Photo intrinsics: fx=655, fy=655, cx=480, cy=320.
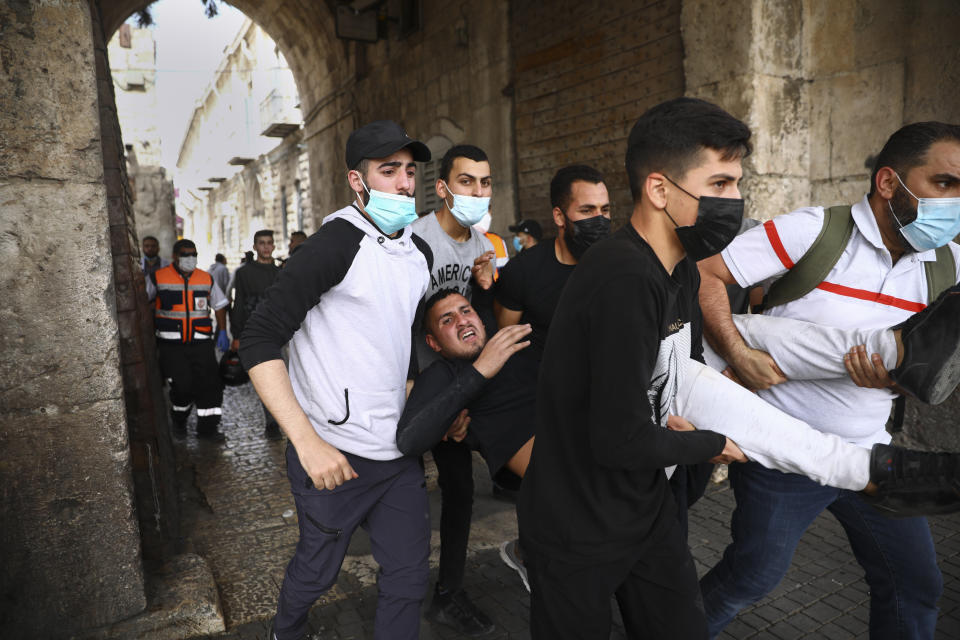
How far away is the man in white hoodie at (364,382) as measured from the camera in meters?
2.11

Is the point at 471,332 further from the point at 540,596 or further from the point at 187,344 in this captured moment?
the point at 187,344

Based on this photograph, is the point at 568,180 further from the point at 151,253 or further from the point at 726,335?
the point at 151,253

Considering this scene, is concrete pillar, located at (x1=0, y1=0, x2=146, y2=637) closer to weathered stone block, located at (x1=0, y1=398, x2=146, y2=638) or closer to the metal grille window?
weathered stone block, located at (x1=0, y1=398, x2=146, y2=638)

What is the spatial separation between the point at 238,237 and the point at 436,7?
24.6 metres

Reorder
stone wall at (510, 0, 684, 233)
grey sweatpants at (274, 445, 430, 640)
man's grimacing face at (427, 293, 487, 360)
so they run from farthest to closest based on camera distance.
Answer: stone wall at (510, 0, 684, 233) → man's grimacing face at (427, 293, 487, 360) → grey sweatpants at (274, 445, 430, 640)

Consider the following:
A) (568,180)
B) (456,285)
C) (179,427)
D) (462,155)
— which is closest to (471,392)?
(456,285)

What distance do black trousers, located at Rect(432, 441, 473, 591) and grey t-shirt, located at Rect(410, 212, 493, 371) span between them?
0.40 m

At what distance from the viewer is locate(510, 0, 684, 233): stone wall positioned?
17.1ft

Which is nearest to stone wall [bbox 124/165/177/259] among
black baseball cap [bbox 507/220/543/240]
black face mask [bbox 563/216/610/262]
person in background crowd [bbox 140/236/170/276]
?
person in background crowd [bbox 140/236/170/276]

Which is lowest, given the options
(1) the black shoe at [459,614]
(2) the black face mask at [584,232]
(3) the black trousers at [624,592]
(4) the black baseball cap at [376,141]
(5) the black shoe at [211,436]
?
(5) the black shoe at [211,436]

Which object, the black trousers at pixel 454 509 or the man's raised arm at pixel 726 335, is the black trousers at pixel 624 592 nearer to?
the man's raised arm at pixel 726 335

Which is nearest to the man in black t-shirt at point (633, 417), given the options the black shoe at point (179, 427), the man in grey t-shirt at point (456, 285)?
the man in grey t-shirt at point (456, 285)

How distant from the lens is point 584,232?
2.89 meters

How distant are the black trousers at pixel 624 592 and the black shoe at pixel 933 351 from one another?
714 millimetres
